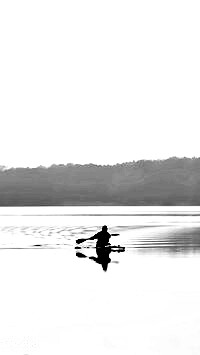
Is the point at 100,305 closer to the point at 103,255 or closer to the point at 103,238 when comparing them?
the point at 103,238

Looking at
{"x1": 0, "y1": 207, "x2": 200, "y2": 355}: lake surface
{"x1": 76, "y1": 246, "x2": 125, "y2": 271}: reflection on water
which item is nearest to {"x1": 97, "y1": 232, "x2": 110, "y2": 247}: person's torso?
{"x1": 76, "y1": 246, "x2": 125, "y2": 271}: reflection on water

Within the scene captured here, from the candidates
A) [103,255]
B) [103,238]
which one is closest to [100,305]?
[103,238]

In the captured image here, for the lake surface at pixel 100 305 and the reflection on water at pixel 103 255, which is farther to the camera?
the reflection on water at pixel 103 255

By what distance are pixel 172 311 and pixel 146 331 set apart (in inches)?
A: 177

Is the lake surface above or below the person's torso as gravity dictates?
below

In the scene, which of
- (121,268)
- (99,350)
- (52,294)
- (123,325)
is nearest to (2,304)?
(52,294)

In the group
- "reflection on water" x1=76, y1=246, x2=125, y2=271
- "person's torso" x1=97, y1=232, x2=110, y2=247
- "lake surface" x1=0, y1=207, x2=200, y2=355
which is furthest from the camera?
"person's torso" x1=97, y1=232, x2=110, y2=247

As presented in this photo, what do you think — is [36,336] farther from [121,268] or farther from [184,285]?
[121,268]

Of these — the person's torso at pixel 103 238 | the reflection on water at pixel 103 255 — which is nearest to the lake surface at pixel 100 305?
the reflection on water at pixel 103 255

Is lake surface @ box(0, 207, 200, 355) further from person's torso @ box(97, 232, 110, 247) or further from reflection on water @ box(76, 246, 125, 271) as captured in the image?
person's torso @ box(97, 232, 110, 247)

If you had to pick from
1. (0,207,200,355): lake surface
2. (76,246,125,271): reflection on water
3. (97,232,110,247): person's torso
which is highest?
(97,232,110,247): person's torso

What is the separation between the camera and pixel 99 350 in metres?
24.2

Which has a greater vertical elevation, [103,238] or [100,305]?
[103,238]

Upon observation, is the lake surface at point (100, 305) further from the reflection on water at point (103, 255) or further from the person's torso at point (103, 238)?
the person's torso at point (103, 238)
